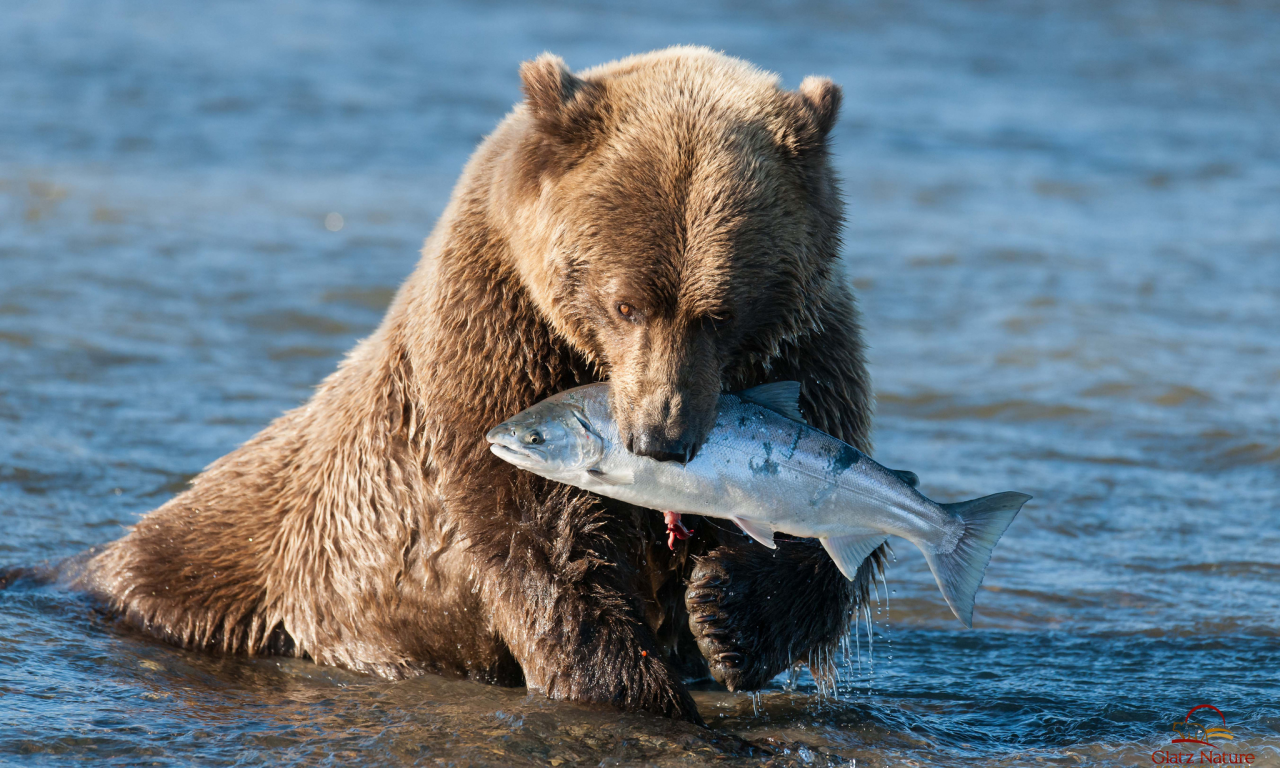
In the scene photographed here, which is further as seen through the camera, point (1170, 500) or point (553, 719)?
point (1170, 500)

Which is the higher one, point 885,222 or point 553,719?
point 885,222

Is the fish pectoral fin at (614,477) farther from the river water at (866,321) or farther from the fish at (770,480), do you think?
the river water at (866,321)

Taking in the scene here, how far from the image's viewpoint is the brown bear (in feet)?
14.4

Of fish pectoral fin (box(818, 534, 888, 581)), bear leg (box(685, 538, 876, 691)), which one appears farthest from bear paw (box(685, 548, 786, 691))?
fish pectoral fin (box(818, 534, 888, 581))

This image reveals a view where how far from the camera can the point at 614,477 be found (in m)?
4.27

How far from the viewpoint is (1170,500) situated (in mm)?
8062

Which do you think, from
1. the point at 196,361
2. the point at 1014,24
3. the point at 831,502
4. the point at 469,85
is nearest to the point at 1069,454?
the point at 831,502

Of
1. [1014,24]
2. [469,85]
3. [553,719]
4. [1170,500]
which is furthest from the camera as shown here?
[1014,24]

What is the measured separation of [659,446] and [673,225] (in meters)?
0.72

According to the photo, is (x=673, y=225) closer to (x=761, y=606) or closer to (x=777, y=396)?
(x=777, y=396)

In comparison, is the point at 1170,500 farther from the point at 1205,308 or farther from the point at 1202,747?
the point at 1205,308

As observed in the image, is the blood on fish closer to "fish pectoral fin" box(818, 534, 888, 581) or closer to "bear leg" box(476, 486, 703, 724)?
"bear leg" box(476, 486, 703, 724)

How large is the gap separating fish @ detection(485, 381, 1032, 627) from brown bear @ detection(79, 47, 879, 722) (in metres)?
0.10

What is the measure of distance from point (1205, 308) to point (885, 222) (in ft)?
12.5
